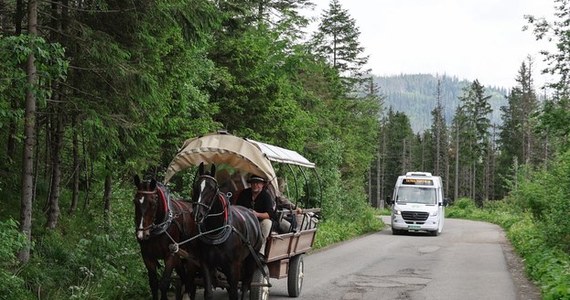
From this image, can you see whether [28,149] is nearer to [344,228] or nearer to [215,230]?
[215,230]

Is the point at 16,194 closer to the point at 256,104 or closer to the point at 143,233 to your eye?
the point at 143,233

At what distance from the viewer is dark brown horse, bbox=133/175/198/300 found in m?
7.68

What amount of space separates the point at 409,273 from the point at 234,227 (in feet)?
25.0

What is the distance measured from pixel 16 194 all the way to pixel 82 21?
139 inches

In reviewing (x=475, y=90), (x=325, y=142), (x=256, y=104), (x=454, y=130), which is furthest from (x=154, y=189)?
(x=454, y=130)

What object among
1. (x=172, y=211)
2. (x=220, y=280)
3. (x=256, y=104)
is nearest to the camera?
(x=172, y=211)

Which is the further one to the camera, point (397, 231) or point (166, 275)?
point (397, 231)

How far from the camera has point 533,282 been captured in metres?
13.9

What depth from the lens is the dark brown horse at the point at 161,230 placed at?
7680mm

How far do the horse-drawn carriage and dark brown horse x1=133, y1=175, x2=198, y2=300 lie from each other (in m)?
0.07

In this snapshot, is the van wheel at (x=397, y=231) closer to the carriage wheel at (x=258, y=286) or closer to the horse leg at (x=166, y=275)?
the carriage wheel at (x=258, y=286)

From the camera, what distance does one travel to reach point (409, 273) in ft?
49.3

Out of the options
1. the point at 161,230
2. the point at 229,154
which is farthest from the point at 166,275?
the point at 229,154

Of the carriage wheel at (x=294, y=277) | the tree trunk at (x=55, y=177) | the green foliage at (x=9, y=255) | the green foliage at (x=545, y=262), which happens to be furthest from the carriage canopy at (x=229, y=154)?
the green foliage at (x=545, y=262)
